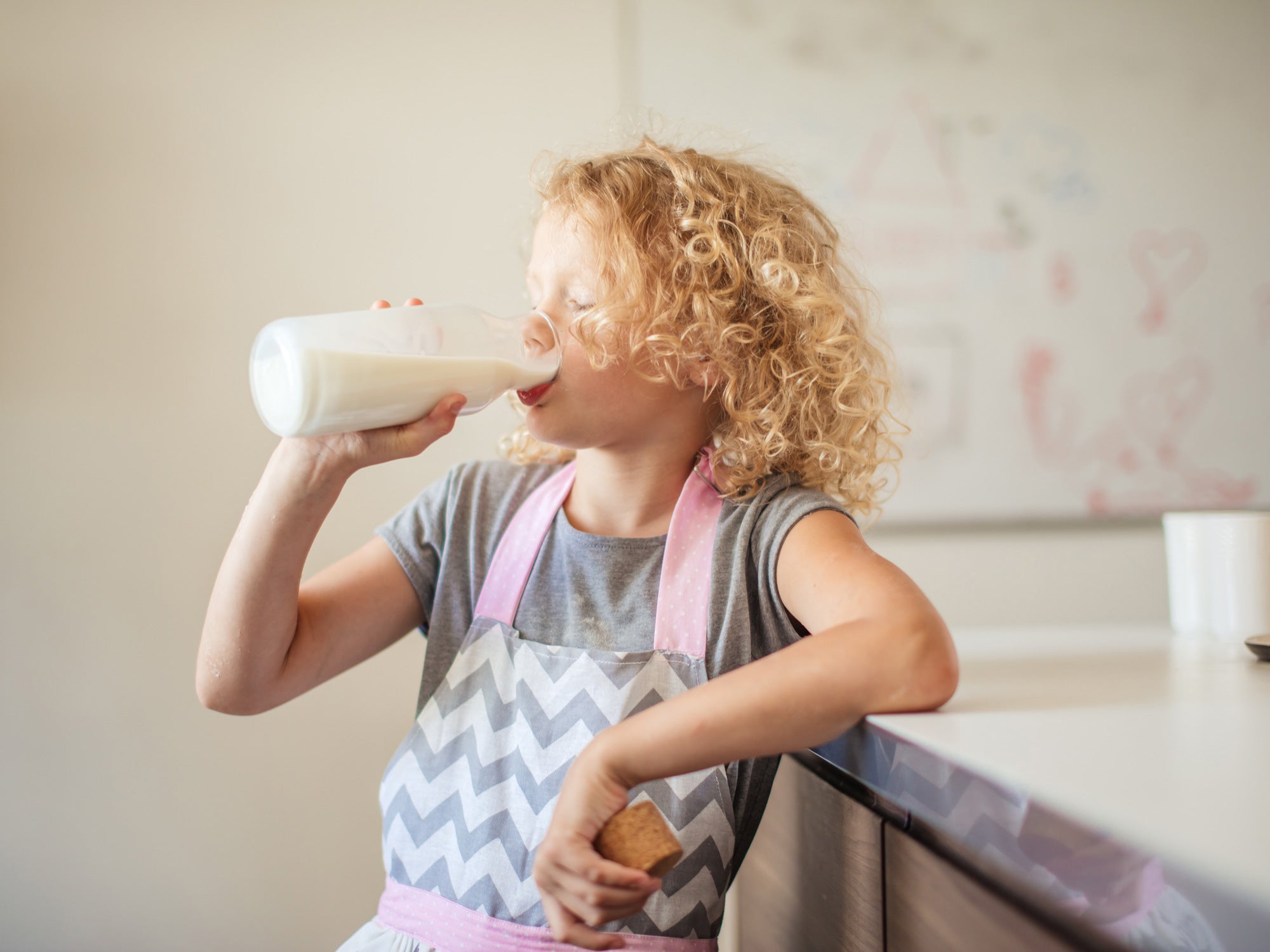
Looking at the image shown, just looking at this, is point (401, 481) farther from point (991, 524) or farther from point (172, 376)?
point (991, 524)

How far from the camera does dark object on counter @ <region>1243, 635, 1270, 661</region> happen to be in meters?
0.77

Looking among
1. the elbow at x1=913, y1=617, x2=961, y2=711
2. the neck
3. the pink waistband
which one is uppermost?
the neck

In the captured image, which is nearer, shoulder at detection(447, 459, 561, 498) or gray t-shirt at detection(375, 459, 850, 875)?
gray t-shirt at detection(375, 459, 850, 875)

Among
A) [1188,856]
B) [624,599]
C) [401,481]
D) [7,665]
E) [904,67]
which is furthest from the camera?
[904,67]

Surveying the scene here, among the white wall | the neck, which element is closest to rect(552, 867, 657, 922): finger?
the neck

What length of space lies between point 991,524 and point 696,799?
119 centimetres

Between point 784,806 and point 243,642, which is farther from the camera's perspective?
point 784,806

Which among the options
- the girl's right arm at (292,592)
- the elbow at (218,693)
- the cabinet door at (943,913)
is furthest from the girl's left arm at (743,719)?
the elbow at (218,693)

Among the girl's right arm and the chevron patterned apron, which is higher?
the girl's right arm

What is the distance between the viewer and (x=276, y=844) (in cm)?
145

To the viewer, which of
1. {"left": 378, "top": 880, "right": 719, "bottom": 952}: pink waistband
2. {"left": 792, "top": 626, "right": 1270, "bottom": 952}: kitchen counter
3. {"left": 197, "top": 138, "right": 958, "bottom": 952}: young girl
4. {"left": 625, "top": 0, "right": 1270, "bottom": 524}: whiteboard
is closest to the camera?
{"left": 792, "top": 626, "right": 1270, "bottom": 952}: kitchen counter

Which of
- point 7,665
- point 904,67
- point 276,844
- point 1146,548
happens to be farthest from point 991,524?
point 7,665

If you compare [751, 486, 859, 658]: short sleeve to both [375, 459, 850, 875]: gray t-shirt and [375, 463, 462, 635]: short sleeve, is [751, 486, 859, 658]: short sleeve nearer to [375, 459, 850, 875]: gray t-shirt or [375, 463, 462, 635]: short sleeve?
[375, 459, 850, 875]: gray t-shirt

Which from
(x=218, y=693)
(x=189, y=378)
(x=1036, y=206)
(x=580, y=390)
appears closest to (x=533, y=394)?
(x=580, y=390)
